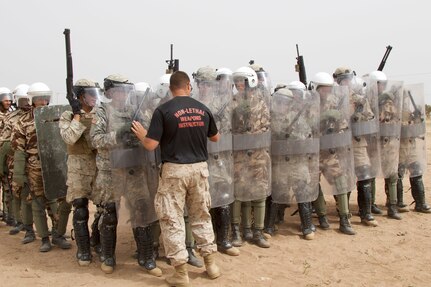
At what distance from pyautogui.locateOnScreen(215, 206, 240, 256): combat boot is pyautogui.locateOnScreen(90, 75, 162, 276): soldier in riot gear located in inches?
37.6

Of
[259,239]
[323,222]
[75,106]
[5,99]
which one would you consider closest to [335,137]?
[323,222]

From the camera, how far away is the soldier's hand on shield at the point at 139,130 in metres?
4.53

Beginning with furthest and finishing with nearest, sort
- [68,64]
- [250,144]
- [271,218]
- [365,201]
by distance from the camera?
1. [365,201]
2. [271,218]
3. [250,144]
4. [68,64]

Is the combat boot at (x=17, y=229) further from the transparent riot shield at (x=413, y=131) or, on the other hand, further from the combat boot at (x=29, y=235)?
the transparent riot shield at (x=413, y=131)

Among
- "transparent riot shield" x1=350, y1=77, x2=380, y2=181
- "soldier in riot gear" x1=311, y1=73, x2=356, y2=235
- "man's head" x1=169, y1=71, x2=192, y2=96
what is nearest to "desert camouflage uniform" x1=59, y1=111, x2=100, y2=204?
"man's head" x1=169, y1=71, x2=192, y2=96

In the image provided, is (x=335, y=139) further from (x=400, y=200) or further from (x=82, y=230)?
(x=82, y=230)

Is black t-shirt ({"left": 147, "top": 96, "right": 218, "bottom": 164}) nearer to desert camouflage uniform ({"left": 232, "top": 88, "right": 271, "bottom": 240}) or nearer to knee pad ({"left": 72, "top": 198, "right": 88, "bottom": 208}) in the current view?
desert camouflage uniform ({"left": 232, "top": 88, "right": 271, "bottom": 240})

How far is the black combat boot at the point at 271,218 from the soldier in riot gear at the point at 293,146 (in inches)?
9.2

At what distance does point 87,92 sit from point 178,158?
1.62 meters

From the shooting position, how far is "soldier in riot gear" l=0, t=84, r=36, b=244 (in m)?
6.42

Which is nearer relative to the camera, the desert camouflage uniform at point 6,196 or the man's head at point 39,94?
the man's head at point 39,94

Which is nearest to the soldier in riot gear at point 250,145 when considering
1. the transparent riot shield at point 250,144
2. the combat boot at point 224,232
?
the transparent riot shield at point 250,144

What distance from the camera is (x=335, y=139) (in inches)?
250

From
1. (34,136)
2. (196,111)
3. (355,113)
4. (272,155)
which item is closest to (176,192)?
(196,111)
